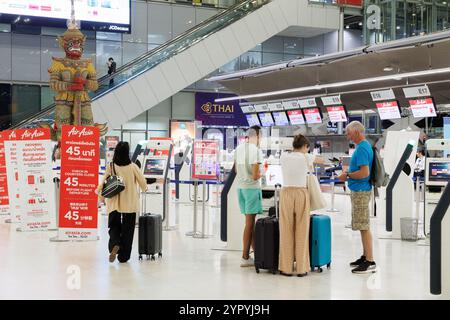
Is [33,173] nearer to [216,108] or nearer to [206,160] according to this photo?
[206,160]

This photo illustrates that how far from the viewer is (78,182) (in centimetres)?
1045

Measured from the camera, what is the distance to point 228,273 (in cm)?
784

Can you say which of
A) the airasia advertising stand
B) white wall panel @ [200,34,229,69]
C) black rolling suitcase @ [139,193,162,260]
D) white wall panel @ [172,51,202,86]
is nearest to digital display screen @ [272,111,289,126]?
white wall panel @ [200,34,229,69]

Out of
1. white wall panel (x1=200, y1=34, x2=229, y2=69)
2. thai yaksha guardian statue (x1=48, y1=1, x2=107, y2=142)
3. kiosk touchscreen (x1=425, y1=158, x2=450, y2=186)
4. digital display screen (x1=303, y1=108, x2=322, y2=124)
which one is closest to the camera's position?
kiosk touchscreen (x1=425, y1=158, x2=450, y2=186)

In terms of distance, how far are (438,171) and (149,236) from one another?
4.44m

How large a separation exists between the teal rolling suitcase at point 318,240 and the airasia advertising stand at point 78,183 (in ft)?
12.9

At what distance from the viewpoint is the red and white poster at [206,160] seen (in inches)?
466

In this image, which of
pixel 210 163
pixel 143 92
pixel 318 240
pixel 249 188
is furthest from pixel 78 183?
pixel 143 92

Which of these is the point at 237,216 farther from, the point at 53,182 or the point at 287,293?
the point at 53,182

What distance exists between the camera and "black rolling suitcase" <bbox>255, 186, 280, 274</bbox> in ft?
25.3

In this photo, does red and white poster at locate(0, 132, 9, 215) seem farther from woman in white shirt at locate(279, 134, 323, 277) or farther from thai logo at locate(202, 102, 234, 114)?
thai logo at locate(202, 102, 234, 114)

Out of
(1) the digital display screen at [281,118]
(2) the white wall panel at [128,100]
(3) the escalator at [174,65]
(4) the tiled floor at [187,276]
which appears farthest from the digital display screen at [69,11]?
(4) the tiled floor at [187,276]

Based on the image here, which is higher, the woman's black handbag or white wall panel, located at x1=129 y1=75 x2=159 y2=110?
white wall panel, located at x1=129 y1=75 x2=159 y2=110

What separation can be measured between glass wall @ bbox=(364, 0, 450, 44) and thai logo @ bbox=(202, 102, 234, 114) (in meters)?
8.59
